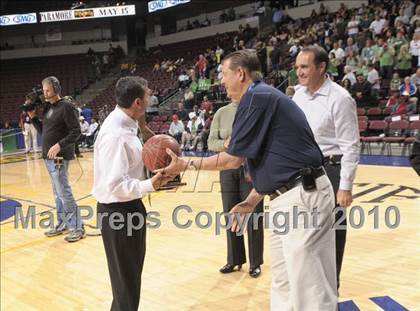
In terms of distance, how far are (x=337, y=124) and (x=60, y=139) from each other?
12.0 ft

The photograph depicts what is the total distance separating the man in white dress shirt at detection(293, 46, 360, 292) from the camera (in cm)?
317

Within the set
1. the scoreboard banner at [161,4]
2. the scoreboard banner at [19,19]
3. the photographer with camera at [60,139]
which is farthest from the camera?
the scoreboard banner at [19,19]

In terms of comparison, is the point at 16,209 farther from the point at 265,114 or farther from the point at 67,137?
the point at 265,114

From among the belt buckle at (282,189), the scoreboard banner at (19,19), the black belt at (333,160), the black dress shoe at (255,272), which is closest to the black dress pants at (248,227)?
the black dress shoe at (255,272)

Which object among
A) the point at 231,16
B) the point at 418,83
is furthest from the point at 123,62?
the point at 418,83

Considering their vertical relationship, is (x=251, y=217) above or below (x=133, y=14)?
below

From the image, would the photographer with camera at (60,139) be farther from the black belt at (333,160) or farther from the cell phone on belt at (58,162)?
the black belt at (333,160)

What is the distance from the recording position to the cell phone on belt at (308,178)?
2.38 meters

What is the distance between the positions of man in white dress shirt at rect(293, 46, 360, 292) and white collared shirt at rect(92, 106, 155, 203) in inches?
50.4

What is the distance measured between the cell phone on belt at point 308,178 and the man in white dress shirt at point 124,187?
836mm

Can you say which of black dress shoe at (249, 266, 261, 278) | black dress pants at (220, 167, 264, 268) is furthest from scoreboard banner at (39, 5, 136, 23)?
black dress shoe at (249, 266, 261, 278)

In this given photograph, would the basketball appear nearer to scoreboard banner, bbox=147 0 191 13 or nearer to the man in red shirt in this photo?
the man in red shirt

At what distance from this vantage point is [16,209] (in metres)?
8.02

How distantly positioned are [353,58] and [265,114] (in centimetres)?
1127
